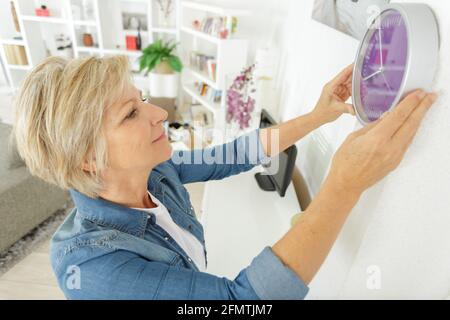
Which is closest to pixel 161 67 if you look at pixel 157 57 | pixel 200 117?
pixel 157 57

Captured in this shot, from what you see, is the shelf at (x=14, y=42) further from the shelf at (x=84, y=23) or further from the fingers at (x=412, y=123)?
the fingers at (x=412, y=123)

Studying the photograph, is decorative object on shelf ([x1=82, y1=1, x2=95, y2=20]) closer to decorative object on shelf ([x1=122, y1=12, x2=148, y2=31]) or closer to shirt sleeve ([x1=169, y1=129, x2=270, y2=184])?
decorative object on shelf ([x1=122, y1=12, x2=148, y2=31])

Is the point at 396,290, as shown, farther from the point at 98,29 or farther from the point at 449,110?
the point at 98,29

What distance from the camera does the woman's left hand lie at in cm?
77

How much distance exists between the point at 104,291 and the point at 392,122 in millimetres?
600

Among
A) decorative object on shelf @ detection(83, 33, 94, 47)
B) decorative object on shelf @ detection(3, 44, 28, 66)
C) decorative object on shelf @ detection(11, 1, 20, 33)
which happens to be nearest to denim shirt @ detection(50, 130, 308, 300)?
decorative object on shelf @ detection(11, 1, 20, 33)

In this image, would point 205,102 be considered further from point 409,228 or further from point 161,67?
point 409,228

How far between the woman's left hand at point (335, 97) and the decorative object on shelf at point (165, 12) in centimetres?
300

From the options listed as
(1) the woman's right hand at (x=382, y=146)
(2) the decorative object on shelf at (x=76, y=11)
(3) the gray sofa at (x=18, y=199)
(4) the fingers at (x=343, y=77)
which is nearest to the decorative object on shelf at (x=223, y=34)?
(2) the decorative object on shelf at (x=76, y=11)

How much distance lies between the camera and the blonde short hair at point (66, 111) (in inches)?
25.6

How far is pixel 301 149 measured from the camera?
1665mm

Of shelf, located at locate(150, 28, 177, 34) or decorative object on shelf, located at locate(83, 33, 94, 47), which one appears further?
decorative object on shelf, located at locate(83, 33, 94, 47)

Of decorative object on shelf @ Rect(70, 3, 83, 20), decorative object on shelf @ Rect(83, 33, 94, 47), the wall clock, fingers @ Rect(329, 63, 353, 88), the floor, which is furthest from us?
decorative object on shelf @ Rect(83, 33, 94, 47)

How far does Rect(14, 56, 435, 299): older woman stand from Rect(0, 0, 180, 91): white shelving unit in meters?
2.57
